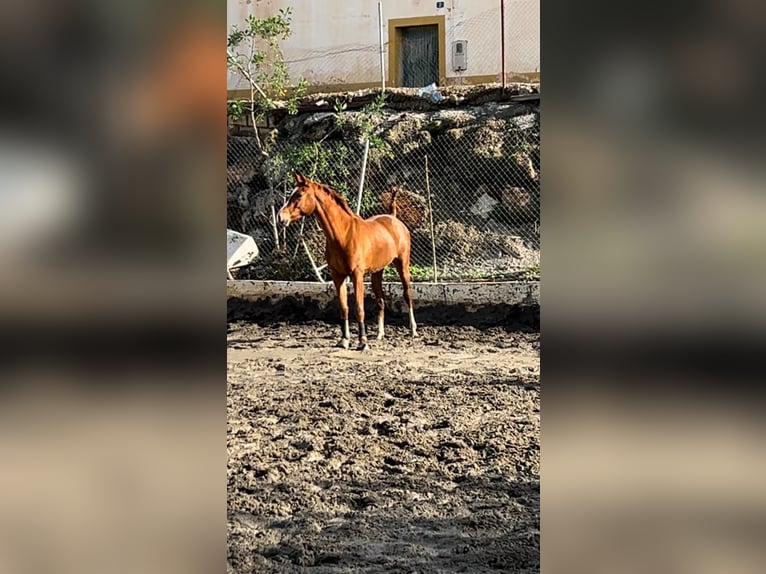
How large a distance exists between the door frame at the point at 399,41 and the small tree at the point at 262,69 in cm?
172

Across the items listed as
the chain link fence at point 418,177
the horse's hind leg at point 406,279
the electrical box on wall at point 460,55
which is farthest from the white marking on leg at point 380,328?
the electrical box on wall at point 460,55

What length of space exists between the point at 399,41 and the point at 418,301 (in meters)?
6.36

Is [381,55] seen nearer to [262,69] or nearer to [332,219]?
[262,69]

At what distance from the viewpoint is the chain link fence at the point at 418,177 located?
31.9ft

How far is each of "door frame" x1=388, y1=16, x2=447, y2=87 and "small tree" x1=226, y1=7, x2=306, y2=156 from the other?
5.65 feet

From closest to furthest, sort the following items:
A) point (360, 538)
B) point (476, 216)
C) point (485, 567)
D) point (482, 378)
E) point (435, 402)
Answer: point (485, 567) → point (360, 538) → point (435, 402) → point (482, 378) → point (476, 216)

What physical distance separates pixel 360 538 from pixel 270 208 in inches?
334

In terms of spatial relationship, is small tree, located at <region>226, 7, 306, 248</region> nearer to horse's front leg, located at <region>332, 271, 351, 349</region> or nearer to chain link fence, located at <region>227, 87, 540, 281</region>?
chain link fence, located at <region>227, 87, 540, 281</region>

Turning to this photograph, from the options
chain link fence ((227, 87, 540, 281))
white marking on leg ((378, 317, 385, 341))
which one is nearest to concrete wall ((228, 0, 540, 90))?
chain link fence ((227, 87, 540, 281))
